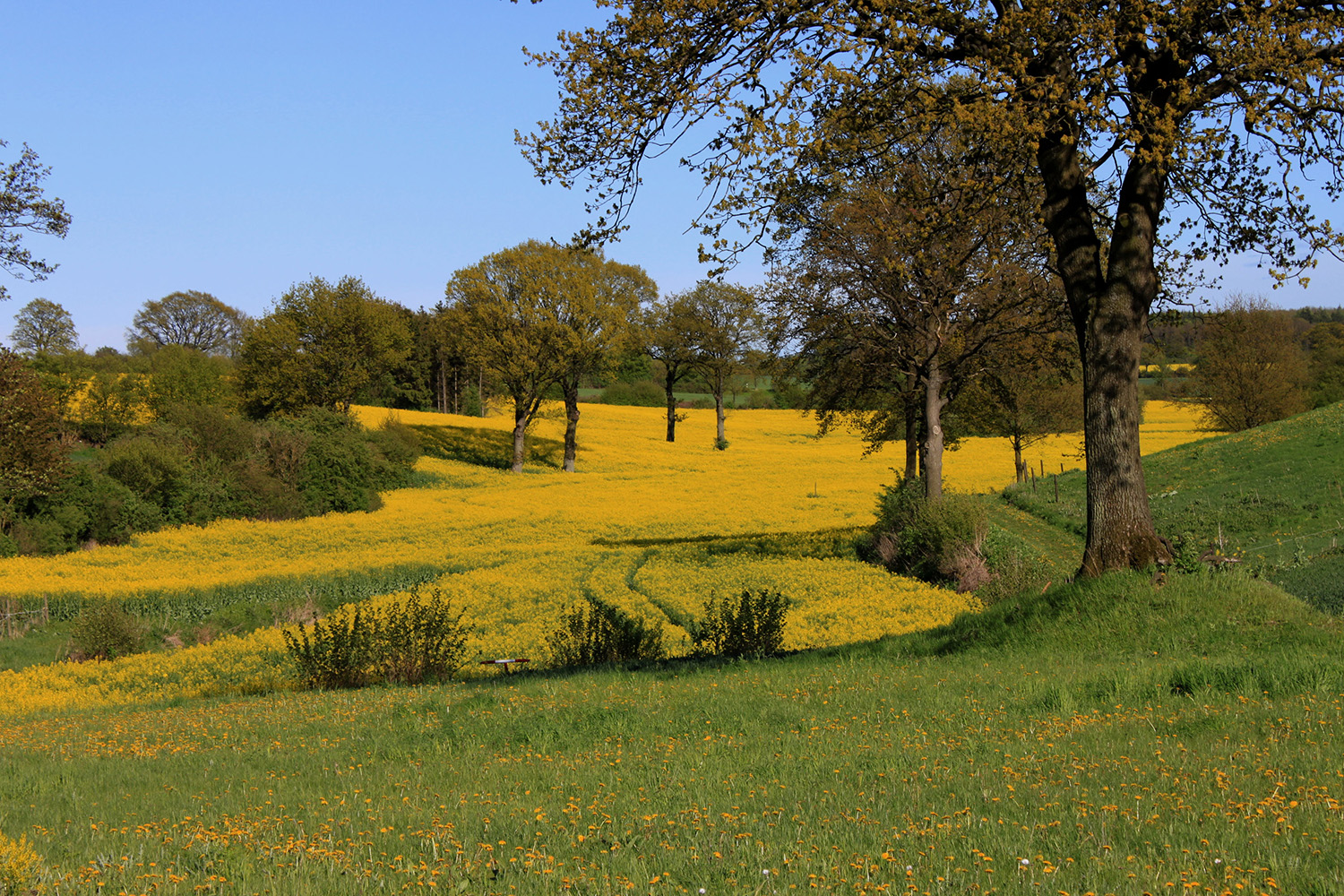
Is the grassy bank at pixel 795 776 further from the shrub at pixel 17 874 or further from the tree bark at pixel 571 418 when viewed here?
the tree bark at pixel 571 418

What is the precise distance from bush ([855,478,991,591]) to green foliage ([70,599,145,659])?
19.7 m

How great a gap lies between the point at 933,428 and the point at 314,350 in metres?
44.5

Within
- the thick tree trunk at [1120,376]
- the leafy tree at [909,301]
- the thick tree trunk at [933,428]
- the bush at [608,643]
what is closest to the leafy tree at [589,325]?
the leafy tree at [909,301]

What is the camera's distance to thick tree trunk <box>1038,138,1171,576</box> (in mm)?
10852

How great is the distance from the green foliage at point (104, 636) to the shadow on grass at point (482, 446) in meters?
36.7

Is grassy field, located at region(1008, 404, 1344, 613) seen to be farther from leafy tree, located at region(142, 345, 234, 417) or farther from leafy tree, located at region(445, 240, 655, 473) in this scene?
leafy tree, located at region(142, 345, 234, 417)

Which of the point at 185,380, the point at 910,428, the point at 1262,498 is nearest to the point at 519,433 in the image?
the point at 185,380

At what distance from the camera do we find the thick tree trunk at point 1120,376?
1085 cm

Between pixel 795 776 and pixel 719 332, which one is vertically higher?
pixel 719 332

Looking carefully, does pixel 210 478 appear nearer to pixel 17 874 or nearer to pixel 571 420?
pixel 571 420

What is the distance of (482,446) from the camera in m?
63.6

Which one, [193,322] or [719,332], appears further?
[193,322]

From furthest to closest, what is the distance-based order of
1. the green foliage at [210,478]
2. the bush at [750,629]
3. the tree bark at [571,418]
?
1. the tree bark at [571,418]
2. the green foliage at [210,478]
3. the bush at [750,629]

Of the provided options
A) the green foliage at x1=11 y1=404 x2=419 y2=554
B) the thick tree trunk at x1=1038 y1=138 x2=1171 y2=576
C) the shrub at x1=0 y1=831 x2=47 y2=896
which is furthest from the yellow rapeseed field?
the shrub at x1=0 y1=831 x2=47 y2=896
